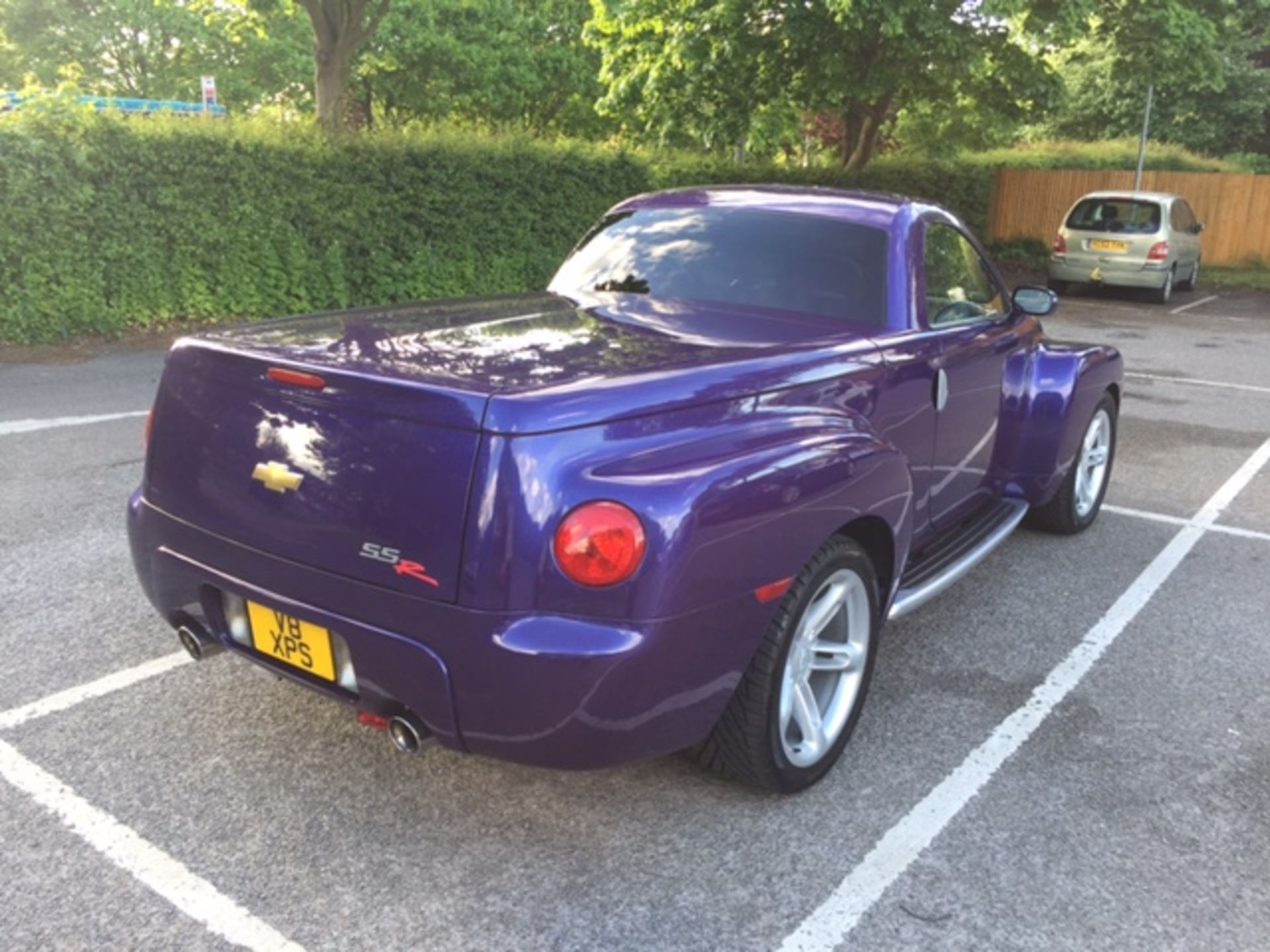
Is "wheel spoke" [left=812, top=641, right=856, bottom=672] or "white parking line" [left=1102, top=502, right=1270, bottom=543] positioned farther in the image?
"white parking line" [left=1102, top=502, right=1270, bottom=543]

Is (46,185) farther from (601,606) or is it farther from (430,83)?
(430,83)

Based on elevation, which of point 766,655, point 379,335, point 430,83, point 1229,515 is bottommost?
point 1229,515

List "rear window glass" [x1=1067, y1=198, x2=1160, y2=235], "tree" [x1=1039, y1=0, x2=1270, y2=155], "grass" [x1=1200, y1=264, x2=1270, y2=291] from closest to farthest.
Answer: "rear window glass" [x1=1067, y1=198, x2=1160, y2=235] < "grass" [x1=1200, y1=264, x2=1270, y2=291] < "tree" [x1=1039, y1=0, x2=1270, y2=155]

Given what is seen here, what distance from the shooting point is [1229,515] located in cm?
602

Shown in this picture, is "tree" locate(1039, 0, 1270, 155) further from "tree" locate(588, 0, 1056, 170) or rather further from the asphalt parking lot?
the asphalt parking lot

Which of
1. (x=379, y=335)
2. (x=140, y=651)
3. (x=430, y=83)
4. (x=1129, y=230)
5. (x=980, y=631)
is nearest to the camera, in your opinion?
(x=379, y=335)

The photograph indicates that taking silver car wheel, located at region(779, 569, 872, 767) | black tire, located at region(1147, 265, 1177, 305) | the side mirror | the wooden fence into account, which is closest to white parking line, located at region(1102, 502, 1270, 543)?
the side mirror

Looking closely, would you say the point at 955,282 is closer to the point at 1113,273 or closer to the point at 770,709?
the point at 770,709

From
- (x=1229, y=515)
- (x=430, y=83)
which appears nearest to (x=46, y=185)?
(x=1229, y=515)

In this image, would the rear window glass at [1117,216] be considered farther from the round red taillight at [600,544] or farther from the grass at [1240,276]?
the round red taillight at [600,544]

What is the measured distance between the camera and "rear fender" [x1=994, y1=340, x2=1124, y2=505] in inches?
184

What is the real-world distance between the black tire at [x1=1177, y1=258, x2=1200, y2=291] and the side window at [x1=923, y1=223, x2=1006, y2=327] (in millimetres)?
17010

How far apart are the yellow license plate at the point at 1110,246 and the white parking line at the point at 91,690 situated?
17.4 m

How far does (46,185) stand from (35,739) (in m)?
8.06
